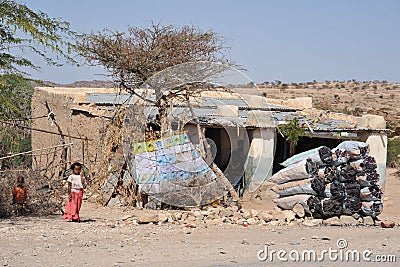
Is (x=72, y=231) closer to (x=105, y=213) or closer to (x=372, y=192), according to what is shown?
(x=105, y=213)

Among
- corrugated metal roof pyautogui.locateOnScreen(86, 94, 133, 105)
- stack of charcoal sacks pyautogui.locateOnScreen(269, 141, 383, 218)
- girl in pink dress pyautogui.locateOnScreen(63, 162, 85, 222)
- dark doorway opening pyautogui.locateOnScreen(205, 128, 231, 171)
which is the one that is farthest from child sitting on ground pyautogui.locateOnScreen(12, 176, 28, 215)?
dark doorway opening pyautogui.locateOnScreen(205, 128, 231, 171)

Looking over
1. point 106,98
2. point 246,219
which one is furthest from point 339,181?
point 106,98

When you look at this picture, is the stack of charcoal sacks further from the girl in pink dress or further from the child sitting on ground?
the child sitting on ground

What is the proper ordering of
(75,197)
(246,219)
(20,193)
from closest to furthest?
(75,197), (20,193), (246,219)

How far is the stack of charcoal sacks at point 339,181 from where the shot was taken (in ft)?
36.8

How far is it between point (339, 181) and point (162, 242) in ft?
12.2

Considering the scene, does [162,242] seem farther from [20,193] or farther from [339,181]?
[339,181]

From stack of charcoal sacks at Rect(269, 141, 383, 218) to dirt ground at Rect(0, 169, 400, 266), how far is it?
0.43 metres

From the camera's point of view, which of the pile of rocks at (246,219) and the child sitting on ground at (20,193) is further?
the pile of rocks at (246,219)

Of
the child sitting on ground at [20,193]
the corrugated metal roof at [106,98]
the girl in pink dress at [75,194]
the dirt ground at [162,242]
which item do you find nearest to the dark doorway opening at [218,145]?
the corrugated metal roof at [106,98]

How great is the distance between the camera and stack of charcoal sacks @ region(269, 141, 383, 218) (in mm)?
11203

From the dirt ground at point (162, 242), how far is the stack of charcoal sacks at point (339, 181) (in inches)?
17.0

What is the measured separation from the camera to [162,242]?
909 centimetres

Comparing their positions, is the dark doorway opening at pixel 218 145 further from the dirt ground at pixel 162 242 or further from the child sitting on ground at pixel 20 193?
the child sitting on ground at pixel 20 193
